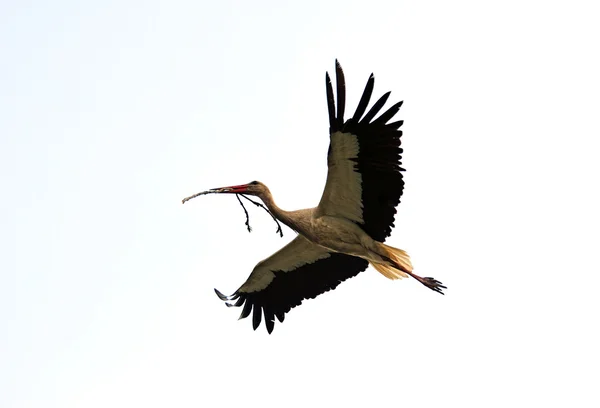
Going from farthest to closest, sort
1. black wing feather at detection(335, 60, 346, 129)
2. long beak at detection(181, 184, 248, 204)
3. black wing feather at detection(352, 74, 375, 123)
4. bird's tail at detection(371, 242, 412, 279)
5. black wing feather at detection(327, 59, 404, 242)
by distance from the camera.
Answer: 1. long beak at detection(181, 184, 248, 204)
2. bird's tail at detection(371, 242, 412, 279)
3. black wing feather at detection(327, 59, 404, 242)
4. black wing feather at detection(352, 74, 375, 123)
5. black wing feather at detection(335, 60, 346, 129)

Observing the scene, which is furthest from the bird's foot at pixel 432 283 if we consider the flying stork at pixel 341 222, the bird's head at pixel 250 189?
the bird's head at pixel 250 189

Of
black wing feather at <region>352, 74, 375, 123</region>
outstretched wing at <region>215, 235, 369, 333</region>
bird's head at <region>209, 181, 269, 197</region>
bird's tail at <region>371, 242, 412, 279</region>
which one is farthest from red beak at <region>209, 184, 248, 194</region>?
black wing feather at <region>352, 74, 375, 123</region>

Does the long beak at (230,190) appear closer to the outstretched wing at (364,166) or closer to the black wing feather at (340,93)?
the outstretched wing at (364,166)

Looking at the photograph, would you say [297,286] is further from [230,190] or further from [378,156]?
[378,156]

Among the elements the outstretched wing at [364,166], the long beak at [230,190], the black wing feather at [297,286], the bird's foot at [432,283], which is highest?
the long beak at [230,190]

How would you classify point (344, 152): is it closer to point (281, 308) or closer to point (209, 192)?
point (209, 192)

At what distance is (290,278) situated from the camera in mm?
13875

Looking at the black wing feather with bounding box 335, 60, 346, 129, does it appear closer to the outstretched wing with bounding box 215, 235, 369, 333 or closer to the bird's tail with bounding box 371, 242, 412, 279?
the bird's tail with bounding box 371, 242, 412, 279

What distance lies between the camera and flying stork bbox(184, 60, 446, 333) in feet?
37.0

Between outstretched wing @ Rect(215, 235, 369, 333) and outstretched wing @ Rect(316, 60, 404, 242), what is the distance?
1223mm

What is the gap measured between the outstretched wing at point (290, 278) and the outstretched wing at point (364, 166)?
1.22 m

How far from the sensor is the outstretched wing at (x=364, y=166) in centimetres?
1116

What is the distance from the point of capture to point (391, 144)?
11.3 metres

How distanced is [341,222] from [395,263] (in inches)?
32.9
